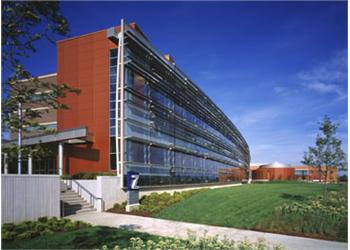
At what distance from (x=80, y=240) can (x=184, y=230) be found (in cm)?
338

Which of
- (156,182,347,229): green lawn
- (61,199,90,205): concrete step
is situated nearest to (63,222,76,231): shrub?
(156,182,347,229): green lawn

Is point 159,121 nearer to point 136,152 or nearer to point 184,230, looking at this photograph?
point 136,152

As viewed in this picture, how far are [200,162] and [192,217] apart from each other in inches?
784

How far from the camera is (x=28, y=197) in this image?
11.2m

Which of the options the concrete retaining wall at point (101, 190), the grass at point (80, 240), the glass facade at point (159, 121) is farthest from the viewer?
the glass facade at point (159, 121)

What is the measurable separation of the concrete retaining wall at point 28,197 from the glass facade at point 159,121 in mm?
5613

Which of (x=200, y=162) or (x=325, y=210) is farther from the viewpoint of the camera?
(x=200, y=162)

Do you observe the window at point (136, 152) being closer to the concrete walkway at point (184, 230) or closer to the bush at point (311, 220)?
the concrete walkway at point (184, 230)

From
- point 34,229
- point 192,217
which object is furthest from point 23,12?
point 192,217

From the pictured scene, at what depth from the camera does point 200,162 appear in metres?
32.3

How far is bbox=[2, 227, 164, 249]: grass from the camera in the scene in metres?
7.89

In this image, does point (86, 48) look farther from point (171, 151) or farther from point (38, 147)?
point (38, 147)

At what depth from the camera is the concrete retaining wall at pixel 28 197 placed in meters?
10.4

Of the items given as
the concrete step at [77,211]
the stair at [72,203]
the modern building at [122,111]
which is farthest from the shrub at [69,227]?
the modern building at [122,111]
